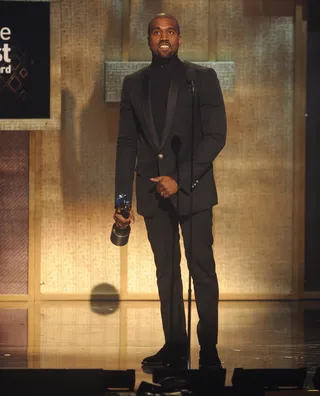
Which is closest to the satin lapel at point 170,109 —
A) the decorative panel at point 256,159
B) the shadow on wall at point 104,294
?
the decorative panel at point 256,159

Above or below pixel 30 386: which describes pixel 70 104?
above

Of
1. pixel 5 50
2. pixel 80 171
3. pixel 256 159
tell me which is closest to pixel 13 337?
pixel 80 171

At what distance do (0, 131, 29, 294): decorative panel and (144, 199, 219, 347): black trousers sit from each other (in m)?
2.28

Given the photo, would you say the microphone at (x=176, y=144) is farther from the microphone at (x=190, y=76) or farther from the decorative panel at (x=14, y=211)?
the decorative panel at (x=14, y=211)

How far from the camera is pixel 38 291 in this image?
690cm

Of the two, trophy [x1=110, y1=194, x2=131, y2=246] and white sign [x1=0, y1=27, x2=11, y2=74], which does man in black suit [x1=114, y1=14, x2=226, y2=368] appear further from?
white sign [x1=0, y1=27, x2=11, y2=74]

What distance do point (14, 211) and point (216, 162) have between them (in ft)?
4.16

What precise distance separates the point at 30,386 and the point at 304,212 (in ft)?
11.6

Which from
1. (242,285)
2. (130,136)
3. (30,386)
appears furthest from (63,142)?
(30,386)

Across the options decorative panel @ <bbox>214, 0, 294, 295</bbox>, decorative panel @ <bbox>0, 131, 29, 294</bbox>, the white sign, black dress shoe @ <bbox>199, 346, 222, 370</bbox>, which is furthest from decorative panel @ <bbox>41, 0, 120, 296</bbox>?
black dress shoe @ <bbox>199, 346, 222, 370</bbox>

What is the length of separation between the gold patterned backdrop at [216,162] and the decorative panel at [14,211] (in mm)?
107

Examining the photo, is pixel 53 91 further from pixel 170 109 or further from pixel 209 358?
pixel 209 358

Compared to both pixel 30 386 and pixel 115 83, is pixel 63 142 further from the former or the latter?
pixel 30 386

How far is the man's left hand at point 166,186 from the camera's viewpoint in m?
4.44
